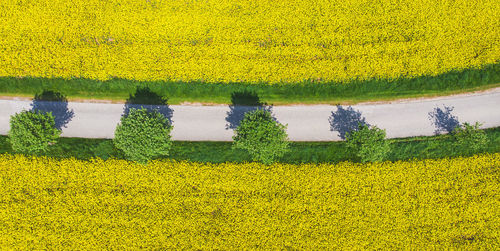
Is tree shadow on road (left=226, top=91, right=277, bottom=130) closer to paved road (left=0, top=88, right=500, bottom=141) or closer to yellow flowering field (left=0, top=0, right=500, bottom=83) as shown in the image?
paved road (left=0, top=88, right=500, bottom=141)

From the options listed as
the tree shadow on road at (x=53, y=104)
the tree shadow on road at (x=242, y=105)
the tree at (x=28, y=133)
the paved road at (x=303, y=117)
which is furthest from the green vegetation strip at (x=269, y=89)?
the tree at (x=28, y=133)

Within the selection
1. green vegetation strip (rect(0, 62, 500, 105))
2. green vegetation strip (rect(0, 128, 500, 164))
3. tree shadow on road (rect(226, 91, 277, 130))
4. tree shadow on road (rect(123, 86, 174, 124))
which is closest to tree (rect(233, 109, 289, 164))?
green vegetation strip (rect(0, 128, 500, 164))

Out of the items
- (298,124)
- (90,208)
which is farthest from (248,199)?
(90,208)

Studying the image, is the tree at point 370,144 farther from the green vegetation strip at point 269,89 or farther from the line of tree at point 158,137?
the green vegetation strip at point 269,89

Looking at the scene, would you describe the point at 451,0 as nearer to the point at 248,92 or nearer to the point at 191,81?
the point at 248,92

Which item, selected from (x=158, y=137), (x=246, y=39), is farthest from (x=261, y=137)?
(x=246, y=39)

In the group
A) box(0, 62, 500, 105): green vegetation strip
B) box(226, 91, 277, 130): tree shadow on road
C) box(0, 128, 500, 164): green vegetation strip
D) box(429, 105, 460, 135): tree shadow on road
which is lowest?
box(0, 128, 500, 164): green vegetation strip
